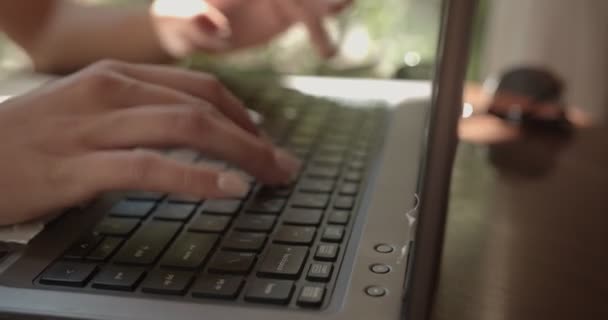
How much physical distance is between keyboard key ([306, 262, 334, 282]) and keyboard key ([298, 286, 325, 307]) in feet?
0.04

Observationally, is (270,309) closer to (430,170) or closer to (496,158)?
(430,170)

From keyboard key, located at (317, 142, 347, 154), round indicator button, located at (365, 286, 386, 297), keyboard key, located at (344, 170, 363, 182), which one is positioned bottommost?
round indicator button, located at (365, 286, 386, 297)

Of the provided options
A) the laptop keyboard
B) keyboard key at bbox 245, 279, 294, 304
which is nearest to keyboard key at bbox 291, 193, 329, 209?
the laptop keyboard

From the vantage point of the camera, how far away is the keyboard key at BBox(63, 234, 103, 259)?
39 centimetres

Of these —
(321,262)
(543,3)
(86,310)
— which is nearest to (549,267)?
(321,262)

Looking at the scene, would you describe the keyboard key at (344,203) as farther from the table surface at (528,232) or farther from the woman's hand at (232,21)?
the woman's hand at (232,21)

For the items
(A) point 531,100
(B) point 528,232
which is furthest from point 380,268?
(A) point 531,100

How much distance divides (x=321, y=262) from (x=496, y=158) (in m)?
0.37

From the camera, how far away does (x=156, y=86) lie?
0.47 meters

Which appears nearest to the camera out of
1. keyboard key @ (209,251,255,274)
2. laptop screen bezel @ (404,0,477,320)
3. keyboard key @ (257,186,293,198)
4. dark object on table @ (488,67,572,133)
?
laptop screen bezel @ (404,0,477,320)

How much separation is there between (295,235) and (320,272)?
5 centimetres

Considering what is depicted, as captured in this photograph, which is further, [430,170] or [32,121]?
[32,121]

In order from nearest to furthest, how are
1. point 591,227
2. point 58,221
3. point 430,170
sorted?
point 430,170 < point 58,221 < point 591,227

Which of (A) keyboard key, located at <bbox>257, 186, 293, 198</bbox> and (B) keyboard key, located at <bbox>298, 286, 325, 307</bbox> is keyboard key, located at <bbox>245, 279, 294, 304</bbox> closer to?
(B) keyboard key, located at <bbox>298, 286, 325, 307</bbox>
